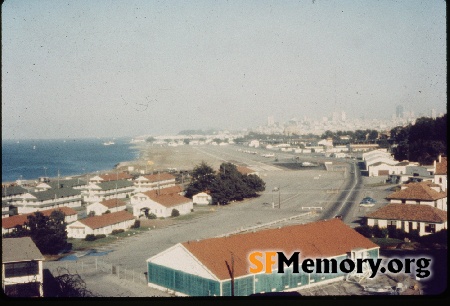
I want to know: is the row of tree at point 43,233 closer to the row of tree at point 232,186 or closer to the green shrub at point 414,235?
the row of tree at point 232,186

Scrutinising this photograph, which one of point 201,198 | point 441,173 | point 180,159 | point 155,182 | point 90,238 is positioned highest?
point 441,173

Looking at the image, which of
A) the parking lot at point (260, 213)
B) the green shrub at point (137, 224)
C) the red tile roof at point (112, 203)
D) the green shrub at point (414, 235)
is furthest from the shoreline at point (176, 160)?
the green shrub at point (414, 235)

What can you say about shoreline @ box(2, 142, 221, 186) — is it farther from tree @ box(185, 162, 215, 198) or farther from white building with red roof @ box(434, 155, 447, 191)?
white building with red roof @ box(434, 155, 447, 191)

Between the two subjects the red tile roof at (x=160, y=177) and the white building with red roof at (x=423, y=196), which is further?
the red tile roof at (x=160, y=177)

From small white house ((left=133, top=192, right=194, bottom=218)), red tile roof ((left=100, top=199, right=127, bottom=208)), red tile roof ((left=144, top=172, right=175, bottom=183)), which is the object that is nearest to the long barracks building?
small white house ((left=133, top=192, right=194, bottom=218))

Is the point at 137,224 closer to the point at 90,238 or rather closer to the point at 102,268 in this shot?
the point at 90,238

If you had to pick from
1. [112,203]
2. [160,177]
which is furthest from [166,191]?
[112,203]

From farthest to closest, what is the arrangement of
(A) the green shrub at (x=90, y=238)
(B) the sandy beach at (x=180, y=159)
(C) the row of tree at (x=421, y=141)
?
1. (B) the sandy beach at (x=180, y=159)
2. (A) the green shrub at (x=90, y=238)
3. (C) the row of tree at (x=421, y=141)

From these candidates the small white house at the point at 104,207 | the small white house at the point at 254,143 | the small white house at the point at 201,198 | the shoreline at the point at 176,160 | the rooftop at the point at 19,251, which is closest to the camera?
the rooftop at the point at 19,251
